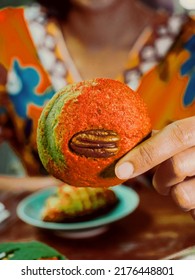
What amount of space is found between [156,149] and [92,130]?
0.30ft

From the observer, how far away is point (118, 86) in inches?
26.6

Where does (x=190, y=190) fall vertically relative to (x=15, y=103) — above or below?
below

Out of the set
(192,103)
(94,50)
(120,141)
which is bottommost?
(120,141)

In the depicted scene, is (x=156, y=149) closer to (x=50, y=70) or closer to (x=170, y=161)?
(x=170, y=161)

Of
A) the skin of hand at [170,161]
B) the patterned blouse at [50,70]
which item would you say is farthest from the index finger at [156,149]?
the patterned blouse at [50,70]

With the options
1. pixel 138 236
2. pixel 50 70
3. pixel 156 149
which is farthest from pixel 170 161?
pixel 50 70

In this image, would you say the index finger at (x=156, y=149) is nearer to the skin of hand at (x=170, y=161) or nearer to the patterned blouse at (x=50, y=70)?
the skin of hand at (x=170, y=161)

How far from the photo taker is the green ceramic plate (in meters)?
0.79

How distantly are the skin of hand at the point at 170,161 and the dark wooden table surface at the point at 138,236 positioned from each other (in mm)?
59

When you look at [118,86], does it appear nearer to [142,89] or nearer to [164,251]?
[142,89]

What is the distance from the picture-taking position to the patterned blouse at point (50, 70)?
0.83 metres

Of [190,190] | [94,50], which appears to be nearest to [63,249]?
[190,190]

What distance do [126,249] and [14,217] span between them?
188mm

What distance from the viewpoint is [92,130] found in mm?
664
